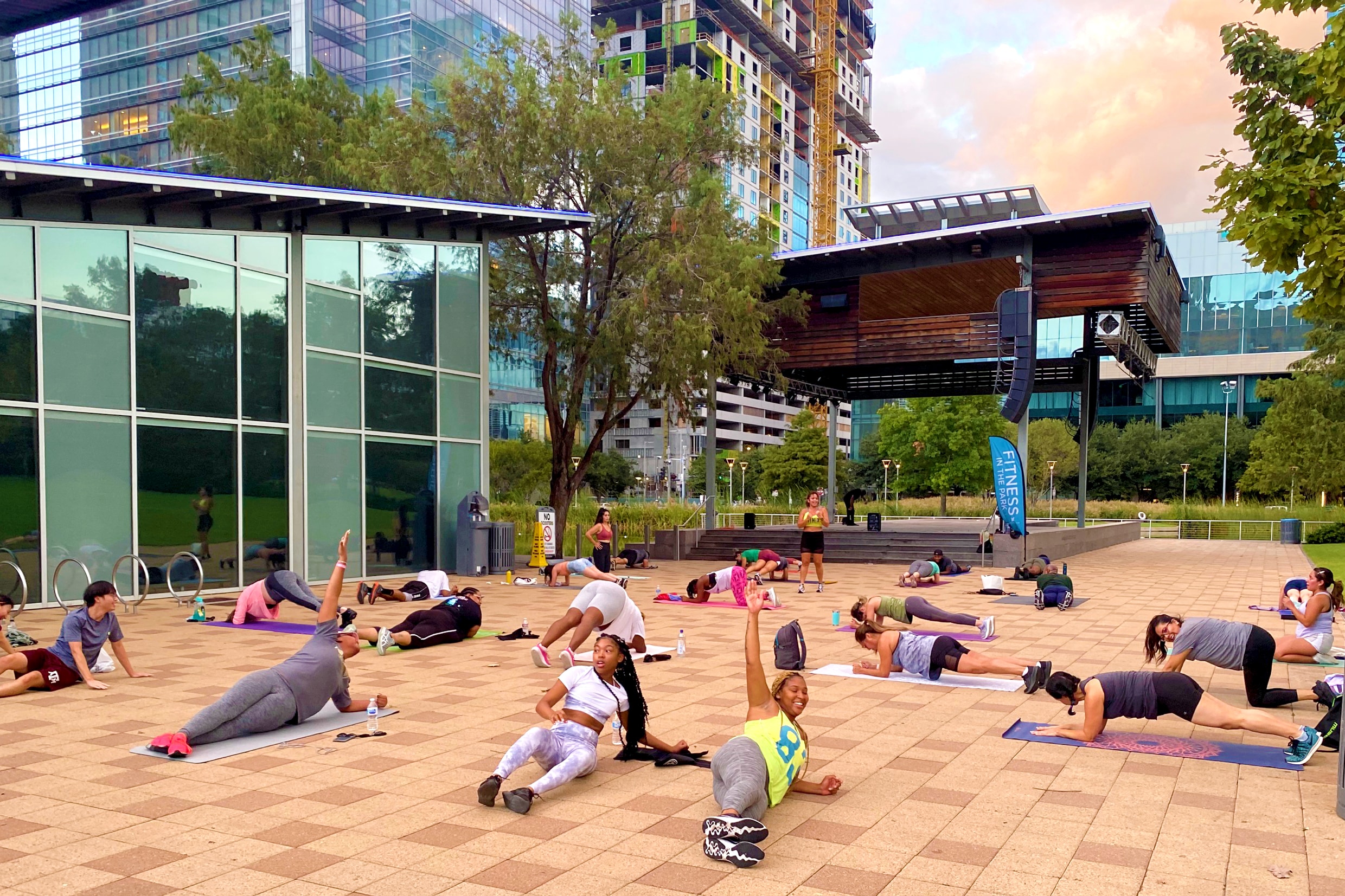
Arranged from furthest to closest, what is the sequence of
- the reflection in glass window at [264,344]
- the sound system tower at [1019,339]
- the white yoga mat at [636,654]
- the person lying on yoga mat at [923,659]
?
the sound system tower at [1019,339] < the reflection in glass window at [264,344] < the white yoga mat at [636,654] < the person lying on yoga mat at [923,659]

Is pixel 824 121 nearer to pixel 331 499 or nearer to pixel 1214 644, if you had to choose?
pixel 331 499

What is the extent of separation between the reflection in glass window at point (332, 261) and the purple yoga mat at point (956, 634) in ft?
37.7

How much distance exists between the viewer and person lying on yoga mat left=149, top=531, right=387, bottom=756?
7133mm

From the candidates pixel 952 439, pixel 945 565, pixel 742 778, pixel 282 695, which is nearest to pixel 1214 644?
pixel 742 778

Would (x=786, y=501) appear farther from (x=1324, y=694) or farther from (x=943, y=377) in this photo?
(x=1324, y=694)

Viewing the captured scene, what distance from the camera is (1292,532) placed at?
4100cm

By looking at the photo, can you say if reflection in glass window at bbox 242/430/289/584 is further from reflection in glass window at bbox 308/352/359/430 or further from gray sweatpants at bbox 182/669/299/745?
gray sweatpants at bbox 182/669/299/745

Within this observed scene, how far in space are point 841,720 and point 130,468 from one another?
12.8 metres

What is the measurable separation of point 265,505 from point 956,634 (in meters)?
11.7

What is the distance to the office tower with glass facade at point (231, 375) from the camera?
15312 millimetres

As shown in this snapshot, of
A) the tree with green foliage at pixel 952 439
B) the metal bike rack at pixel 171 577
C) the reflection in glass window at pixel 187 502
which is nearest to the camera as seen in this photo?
the metal bike rack at pixel 171 577

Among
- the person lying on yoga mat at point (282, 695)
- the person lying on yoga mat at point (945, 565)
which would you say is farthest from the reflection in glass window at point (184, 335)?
the person lying on yoga mat at point (945, 565)

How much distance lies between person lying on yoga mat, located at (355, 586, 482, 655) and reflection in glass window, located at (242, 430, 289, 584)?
670cm

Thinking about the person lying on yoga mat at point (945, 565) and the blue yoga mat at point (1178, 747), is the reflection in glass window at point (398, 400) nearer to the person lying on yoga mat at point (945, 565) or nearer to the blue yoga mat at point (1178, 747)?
the person lying on yoga mat at point (945, 565)
